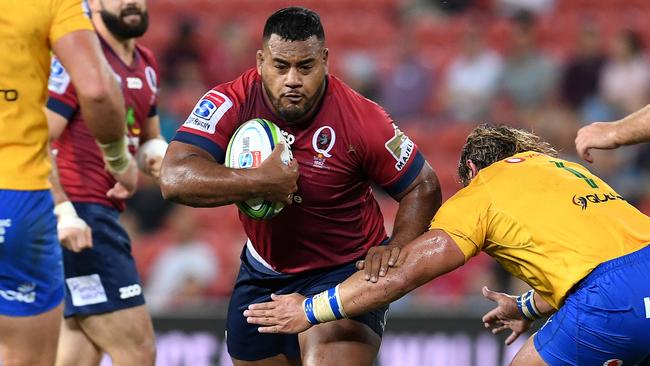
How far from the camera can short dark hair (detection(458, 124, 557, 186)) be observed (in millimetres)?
5414

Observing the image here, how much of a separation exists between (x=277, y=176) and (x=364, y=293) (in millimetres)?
653

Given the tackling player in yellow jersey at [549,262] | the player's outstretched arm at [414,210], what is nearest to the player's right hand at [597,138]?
the tackling player in yellow jersey at [549,262]

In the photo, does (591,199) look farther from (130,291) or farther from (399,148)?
(130,291)

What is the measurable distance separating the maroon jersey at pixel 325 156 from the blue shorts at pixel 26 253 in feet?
2.39

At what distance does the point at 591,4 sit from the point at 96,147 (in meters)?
9.50

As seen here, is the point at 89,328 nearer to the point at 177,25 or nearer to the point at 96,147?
the point at 96,147

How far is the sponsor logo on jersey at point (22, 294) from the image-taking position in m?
5.01

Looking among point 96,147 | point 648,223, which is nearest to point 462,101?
point 96,147

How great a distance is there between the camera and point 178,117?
1270 centimetres

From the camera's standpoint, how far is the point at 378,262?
16.4 feet

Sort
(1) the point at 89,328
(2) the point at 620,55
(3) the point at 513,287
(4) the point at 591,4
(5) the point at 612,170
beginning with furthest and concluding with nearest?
(4) the point at 591,4 → (2) the point at 620,55 → (5) the point at 612,170 → (3) the point at 513,287 → (1) the point at 89,328

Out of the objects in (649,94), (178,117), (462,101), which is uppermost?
(649,94)

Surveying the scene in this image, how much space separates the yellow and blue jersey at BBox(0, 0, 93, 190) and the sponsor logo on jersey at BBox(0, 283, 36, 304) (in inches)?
17.6

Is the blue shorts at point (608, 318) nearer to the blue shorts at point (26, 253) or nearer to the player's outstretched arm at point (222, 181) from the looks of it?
the player's outstretched arm at point (222, 181)
